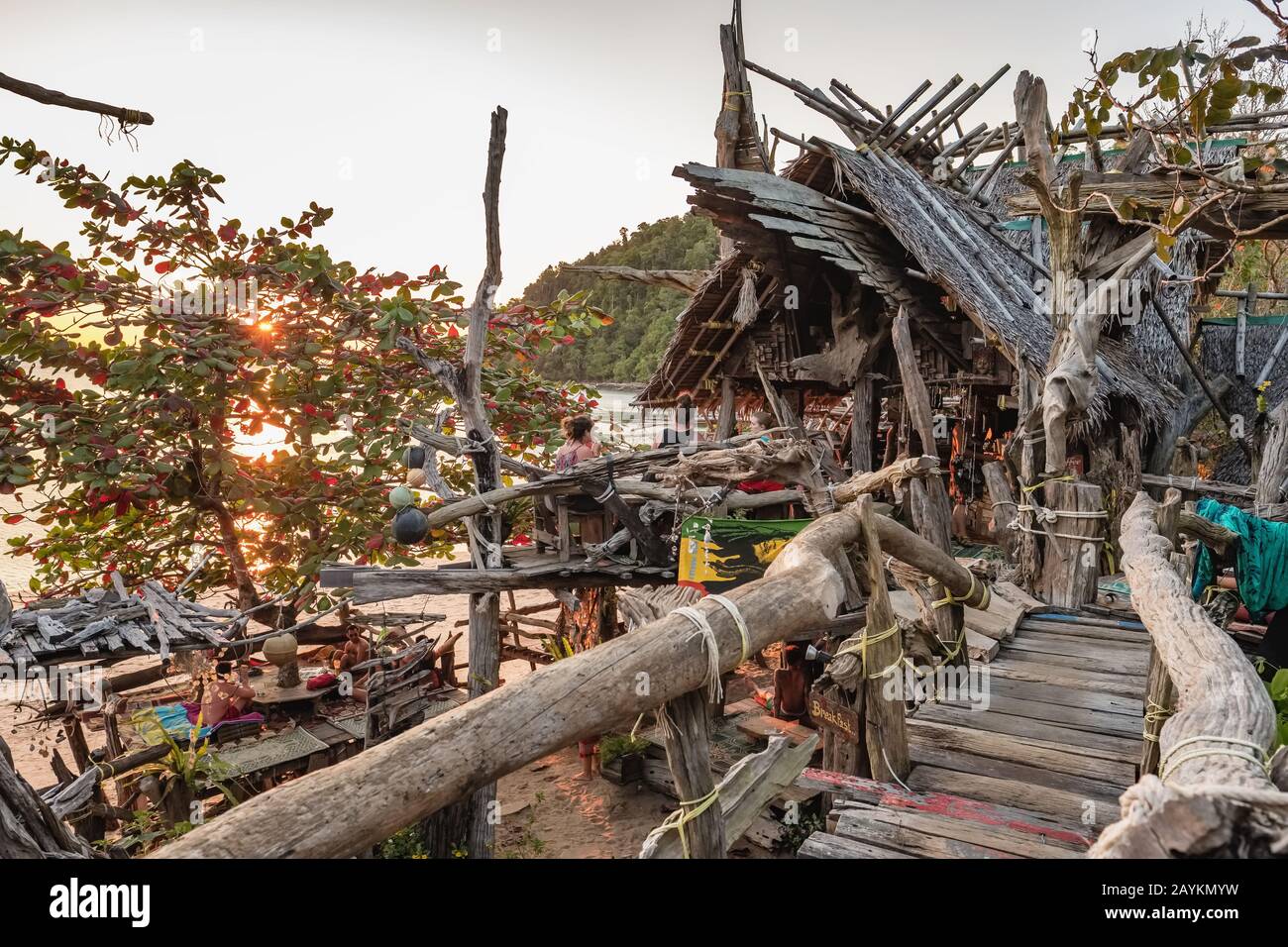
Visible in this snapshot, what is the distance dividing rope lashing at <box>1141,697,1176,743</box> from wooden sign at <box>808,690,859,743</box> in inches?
68.6

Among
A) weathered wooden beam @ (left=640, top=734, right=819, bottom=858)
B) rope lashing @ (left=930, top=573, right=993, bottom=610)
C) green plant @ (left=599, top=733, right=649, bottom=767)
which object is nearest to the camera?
weathered wooden beam @ (left=640, top=734, right=819, bottom=858)

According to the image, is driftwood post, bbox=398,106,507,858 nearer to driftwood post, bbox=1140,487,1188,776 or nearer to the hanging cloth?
driftwood post, bbox=1140,487,1188,776

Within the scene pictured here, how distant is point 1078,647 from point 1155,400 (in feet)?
18.4

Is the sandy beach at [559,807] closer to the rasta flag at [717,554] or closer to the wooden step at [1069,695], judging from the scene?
the rasta flag at [717,554]

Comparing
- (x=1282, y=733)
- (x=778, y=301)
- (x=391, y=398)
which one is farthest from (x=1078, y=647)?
(x=778, y=301)

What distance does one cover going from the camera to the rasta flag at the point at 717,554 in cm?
726

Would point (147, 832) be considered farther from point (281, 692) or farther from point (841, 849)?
point (841, 849)

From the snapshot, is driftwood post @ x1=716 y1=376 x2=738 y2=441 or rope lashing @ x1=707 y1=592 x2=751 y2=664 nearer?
rope lashing @ x1=707 y1=592 x2=751 y2=664

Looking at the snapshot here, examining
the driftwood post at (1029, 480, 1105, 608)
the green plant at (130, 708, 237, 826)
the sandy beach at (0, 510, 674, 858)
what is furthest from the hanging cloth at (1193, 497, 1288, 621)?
the green plant at (130, 708, 237, 826)

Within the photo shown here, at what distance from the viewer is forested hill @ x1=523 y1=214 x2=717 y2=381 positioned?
2373cm

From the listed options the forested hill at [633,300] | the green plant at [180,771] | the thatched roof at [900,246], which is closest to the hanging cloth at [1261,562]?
the thatched roof at [900,246]

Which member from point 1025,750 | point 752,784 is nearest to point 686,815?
point 752,784

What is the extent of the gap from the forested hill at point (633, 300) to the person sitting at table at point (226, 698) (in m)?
14.5

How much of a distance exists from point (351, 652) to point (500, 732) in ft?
34.9
